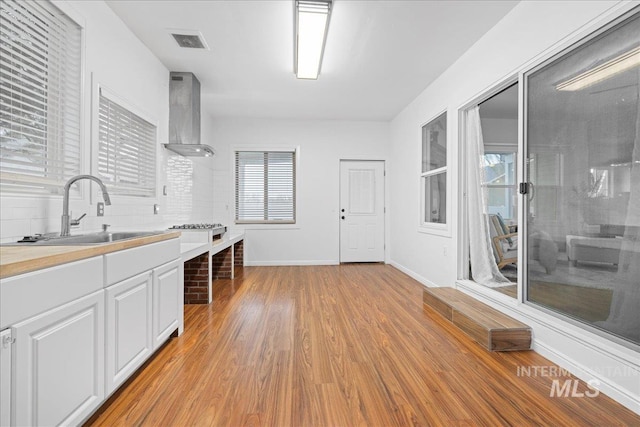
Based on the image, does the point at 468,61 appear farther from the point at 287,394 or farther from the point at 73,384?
the point at 73,384

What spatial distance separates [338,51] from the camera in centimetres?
337

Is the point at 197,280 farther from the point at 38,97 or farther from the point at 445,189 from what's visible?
the point at 445,189

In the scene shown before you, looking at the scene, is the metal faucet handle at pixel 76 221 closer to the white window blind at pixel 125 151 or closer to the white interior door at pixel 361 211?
the white window blind at pixel 125 151

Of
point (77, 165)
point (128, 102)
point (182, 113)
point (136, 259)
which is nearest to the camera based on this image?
point (136, 259)

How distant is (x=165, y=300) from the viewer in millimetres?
2309

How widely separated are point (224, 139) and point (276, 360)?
4.59 m

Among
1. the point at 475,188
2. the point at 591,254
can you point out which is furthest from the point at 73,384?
the point at 475,188

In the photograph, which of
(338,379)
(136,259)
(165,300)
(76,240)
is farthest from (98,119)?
(338,379)

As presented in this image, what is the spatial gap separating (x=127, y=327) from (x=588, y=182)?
9.59 feet

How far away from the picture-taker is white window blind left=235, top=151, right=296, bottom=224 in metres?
5.95

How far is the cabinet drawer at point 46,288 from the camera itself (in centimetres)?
106

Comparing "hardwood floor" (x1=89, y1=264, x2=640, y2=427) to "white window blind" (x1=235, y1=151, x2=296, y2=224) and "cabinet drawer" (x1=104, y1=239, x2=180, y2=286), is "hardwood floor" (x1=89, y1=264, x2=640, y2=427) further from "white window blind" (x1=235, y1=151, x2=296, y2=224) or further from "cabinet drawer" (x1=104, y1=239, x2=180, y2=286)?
"white window blind" (x1=235, y1=151, x2=296, y2=224)

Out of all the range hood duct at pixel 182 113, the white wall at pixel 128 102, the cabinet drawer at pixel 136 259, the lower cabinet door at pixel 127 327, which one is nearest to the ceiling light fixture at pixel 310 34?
the range hood duct at pixel 182 113

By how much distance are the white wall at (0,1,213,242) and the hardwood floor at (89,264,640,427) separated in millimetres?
1119
